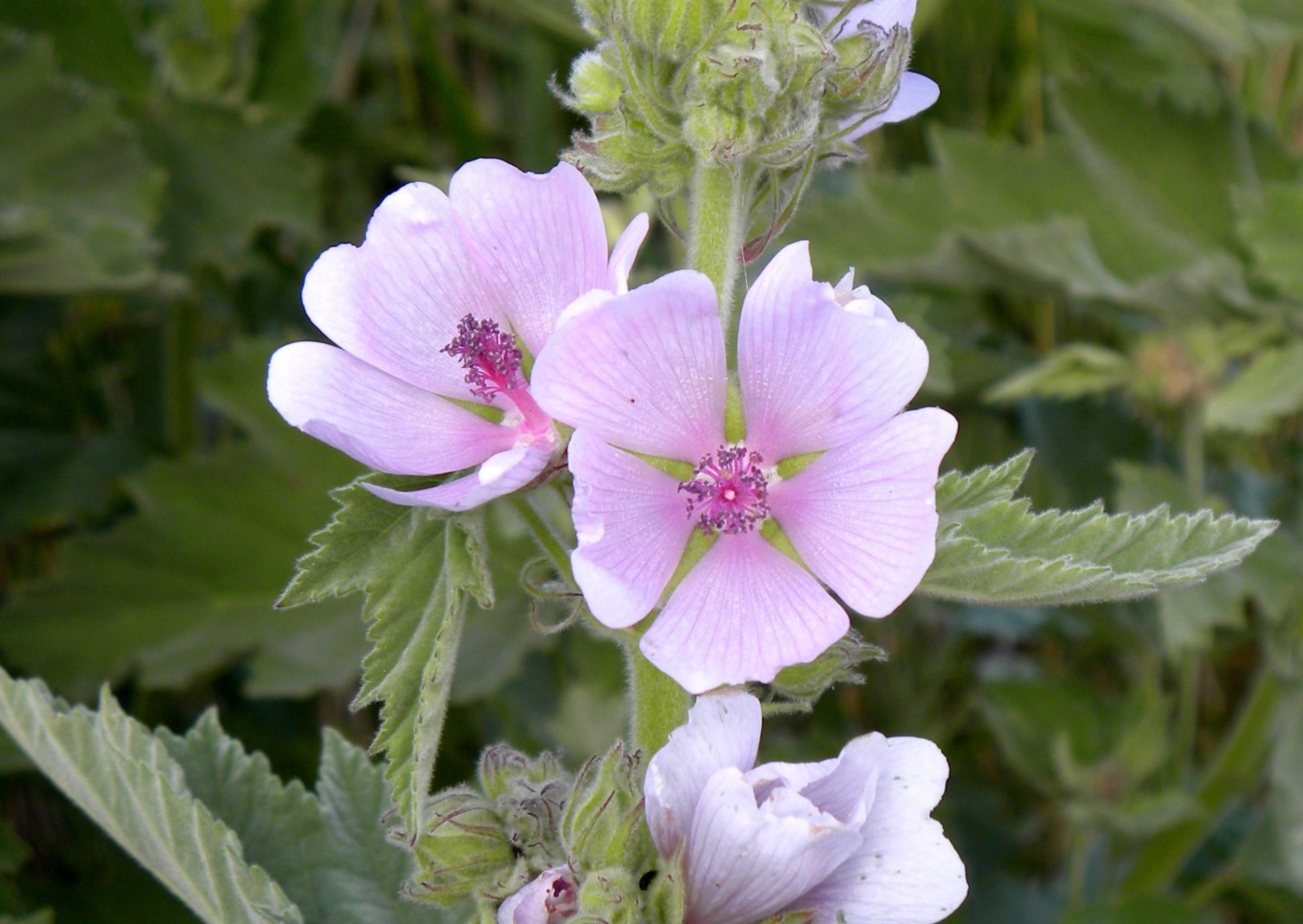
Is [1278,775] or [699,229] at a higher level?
[699,229]

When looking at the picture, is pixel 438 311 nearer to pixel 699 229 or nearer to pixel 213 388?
pixel 699 229

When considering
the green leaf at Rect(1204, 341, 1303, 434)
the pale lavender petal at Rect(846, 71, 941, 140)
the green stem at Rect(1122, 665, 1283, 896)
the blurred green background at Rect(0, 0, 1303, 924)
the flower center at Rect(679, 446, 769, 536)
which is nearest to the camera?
the flower center at Rect(679, 446, 769, 536)

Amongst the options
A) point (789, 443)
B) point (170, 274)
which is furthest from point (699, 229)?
point (170, 274)

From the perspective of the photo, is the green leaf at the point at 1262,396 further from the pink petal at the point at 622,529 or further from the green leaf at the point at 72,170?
the green leaf at the point at 72,170

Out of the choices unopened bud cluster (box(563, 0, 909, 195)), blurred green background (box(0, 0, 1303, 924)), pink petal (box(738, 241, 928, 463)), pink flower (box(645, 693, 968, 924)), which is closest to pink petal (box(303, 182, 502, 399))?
unopened bud cluster (box(563, 0, 909, 195))

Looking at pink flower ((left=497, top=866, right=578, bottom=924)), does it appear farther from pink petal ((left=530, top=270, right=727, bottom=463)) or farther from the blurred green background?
the blurred green background

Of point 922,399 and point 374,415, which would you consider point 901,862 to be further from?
point 922,399
